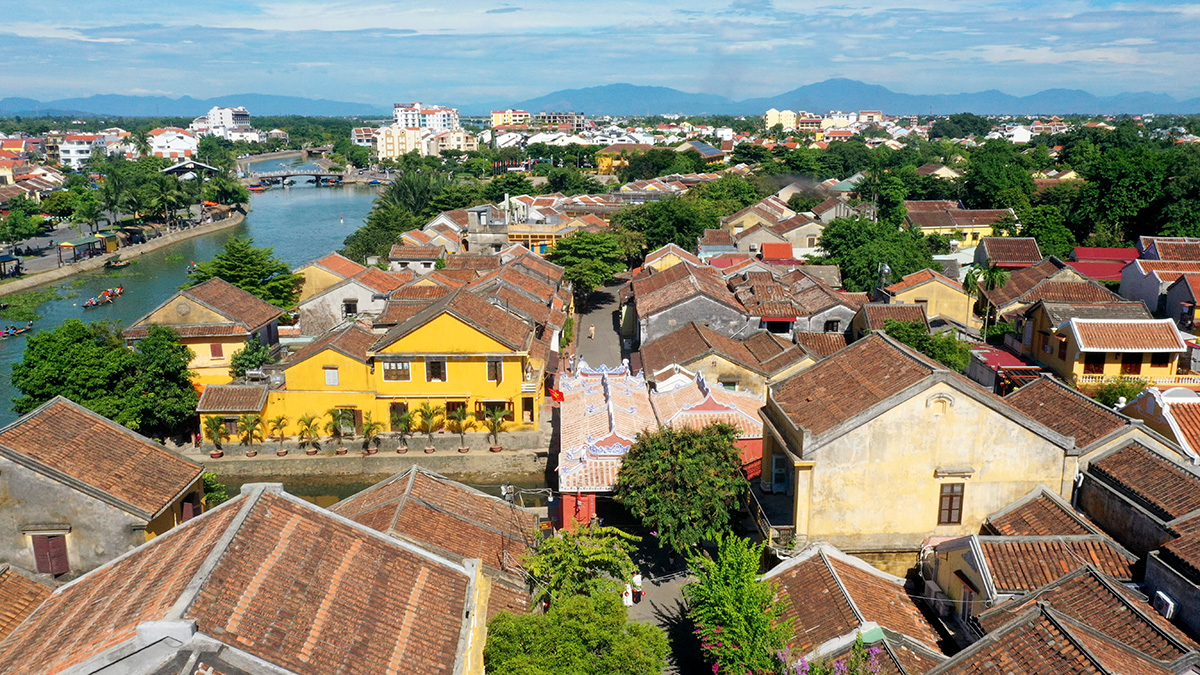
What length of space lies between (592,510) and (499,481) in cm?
628

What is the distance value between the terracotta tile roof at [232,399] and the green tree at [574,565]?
12.9m

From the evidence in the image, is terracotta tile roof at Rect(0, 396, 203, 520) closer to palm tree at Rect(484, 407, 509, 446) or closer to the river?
palm tree at Rect(484, 407, 509, 446)

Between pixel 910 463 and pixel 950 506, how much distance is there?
3.81 ft

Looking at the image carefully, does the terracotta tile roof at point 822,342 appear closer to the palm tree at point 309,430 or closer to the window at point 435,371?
the window at point 435,371

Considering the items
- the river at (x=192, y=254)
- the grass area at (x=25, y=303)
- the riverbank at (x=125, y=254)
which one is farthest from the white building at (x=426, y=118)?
the grass area at (x=25, y=303)

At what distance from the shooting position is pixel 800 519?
49.6 ft

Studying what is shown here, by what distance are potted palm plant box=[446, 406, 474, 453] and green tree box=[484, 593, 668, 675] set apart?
13.4 meters

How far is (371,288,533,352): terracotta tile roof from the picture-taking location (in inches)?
931

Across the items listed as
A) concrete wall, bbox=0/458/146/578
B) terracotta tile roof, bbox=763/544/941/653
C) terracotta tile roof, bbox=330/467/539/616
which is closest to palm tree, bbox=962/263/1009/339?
terracotta tile roof, bbox=763/544/941/653

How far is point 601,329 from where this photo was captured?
38094 mm

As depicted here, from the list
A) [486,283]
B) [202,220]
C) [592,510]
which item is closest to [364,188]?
[202,220]

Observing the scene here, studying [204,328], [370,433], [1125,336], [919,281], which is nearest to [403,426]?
[370,433]

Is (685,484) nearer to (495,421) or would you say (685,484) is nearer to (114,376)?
(495,421)

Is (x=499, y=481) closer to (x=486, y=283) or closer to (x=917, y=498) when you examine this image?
(x=486, y=283)
